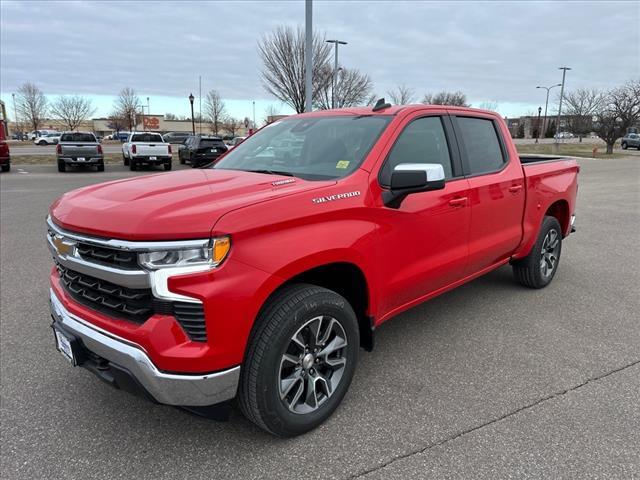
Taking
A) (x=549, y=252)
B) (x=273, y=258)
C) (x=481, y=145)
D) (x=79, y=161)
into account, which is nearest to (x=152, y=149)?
(x=79, y=161)

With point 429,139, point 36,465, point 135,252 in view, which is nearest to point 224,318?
point 135,252

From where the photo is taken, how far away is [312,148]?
348 centimetres

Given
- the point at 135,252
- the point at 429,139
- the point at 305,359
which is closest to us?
the point at 135,252

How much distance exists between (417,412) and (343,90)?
3195cm

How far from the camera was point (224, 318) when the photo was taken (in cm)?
223

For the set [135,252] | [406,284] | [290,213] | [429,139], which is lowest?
[406,284]

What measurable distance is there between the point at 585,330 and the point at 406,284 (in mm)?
1979

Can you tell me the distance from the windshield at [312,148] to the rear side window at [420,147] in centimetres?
17

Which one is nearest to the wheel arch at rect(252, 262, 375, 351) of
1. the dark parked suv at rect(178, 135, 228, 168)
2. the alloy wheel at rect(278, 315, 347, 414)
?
the alloy wheel at rect(278, 315, 347, 414)

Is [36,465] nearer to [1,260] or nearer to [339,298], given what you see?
[339,298]

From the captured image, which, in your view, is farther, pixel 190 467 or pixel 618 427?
pixel 618 427

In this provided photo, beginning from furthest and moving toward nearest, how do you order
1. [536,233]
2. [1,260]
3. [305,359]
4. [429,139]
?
[1,260]
[536,233]
[429,139]
[305,359]

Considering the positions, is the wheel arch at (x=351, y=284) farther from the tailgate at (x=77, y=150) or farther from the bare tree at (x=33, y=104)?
the bare tree at (x=33, y=104)

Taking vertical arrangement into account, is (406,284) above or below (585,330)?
above
